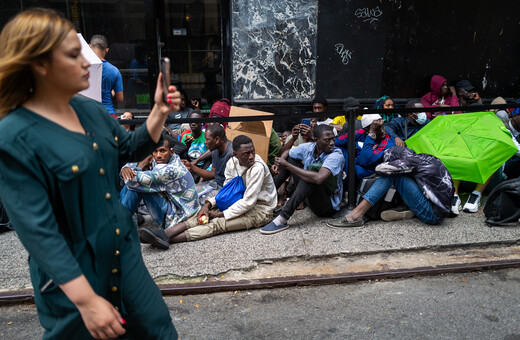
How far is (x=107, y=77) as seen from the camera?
5.53 meters

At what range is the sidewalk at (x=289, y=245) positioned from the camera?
3969 mm

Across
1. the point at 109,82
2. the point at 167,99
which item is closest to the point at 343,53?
the point at 109,82

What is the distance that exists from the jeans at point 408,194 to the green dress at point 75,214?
317cm

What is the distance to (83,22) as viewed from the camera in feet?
27.2

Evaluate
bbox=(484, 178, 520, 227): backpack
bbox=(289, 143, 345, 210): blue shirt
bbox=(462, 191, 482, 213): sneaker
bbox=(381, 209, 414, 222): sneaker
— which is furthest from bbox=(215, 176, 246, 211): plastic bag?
bbox=(484, 178, 520, 227): backpack

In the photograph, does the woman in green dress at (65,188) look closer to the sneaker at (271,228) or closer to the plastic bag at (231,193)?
the sneaker at (271,228)

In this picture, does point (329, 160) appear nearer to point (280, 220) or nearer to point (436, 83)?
point (280, 220)

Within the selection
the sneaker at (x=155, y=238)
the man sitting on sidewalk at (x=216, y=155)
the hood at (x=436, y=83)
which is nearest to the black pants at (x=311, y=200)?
the man sitting on sidewalk at (x=216, y=155)

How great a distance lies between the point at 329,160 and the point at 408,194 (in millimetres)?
864

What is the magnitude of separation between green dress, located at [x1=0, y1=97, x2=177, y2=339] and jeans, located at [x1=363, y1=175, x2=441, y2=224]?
317cm

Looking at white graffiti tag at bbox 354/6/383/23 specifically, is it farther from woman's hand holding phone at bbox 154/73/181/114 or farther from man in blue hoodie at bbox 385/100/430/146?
woman's hand holding phone at bbox 154/73/181/114

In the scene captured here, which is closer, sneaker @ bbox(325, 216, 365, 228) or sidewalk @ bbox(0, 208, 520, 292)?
sidewalk @ bbox(0, 208, 520, 292)

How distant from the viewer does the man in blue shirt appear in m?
5.42

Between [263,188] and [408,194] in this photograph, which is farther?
[263,188]
